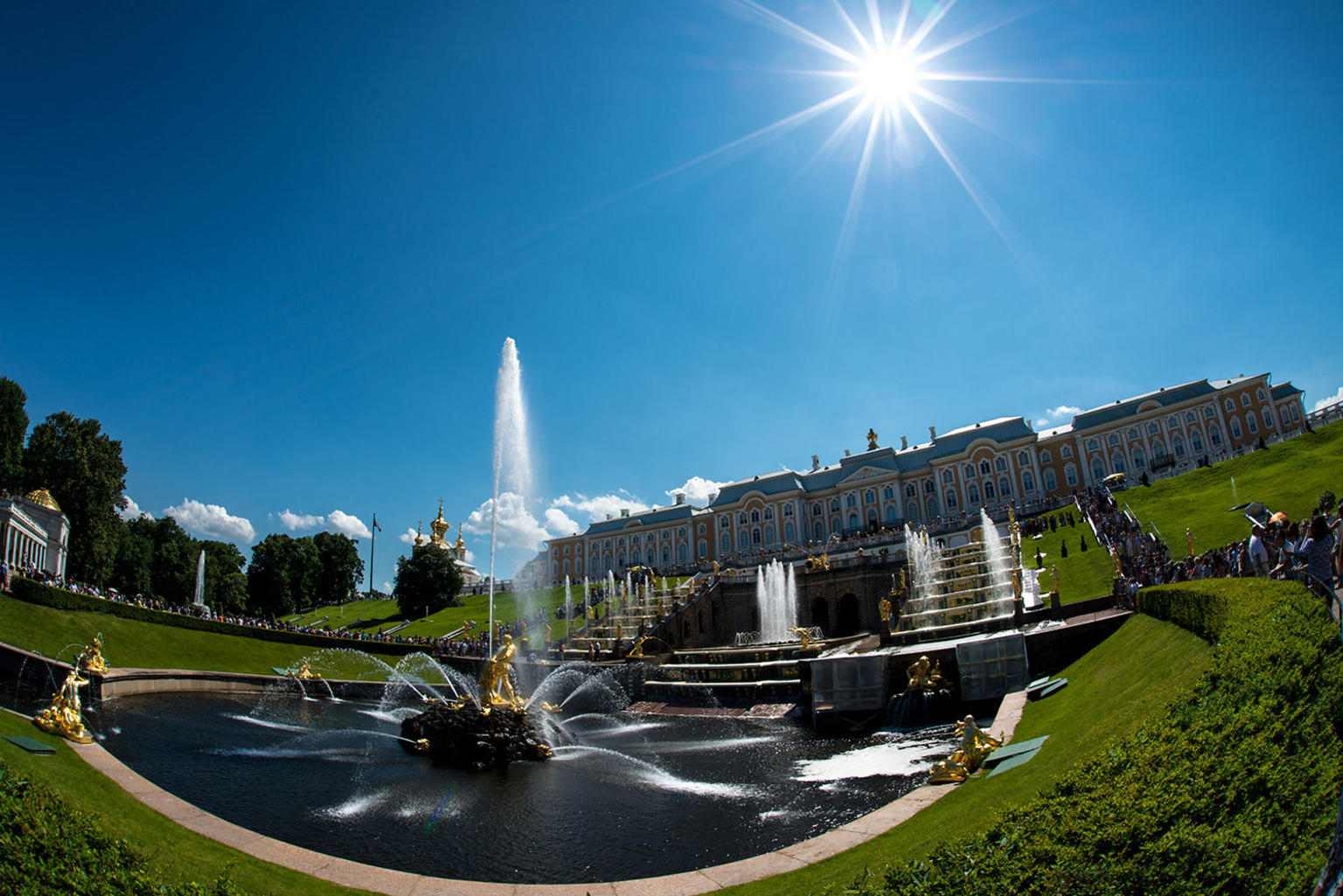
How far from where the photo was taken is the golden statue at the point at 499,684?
18.8 m

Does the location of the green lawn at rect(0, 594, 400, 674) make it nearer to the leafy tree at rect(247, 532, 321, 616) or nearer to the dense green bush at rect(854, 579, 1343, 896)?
the dense green bush at rect(854, 579, 1343, 896)

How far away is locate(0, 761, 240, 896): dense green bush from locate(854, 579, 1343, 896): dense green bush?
5.76 m

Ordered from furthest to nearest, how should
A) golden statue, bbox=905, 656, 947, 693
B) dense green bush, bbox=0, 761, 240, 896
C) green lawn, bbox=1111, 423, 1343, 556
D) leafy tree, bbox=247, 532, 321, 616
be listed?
1. leafy tree, bbox=247, 532, 321, 616
2. green lawn, bbox=1111, 423, 1343, 556
3. golden statue, bbox=905, 656, 947, 693
4. dense green bush, bbox=0, 761, 240, 896

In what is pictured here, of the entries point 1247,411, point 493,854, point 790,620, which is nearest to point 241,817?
point 493,854

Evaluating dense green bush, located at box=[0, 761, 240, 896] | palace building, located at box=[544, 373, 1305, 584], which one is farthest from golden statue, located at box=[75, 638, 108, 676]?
palace building, located at box=[544, 373, 1305, 584]

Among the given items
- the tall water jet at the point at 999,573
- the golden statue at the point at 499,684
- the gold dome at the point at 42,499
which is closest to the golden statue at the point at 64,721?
the golden statue at the point at 499,684

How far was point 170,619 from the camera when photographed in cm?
3722

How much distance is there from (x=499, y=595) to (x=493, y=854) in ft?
221

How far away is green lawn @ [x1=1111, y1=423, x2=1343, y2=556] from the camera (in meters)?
28.0

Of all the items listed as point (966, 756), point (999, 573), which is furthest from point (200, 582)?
point (966, 756)

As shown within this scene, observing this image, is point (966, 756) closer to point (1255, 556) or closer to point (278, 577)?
point (1255, 556)

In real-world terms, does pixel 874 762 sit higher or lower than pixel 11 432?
lower

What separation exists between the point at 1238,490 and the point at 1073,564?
13.2 meters

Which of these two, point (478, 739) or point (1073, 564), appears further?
point (1073, 564)
